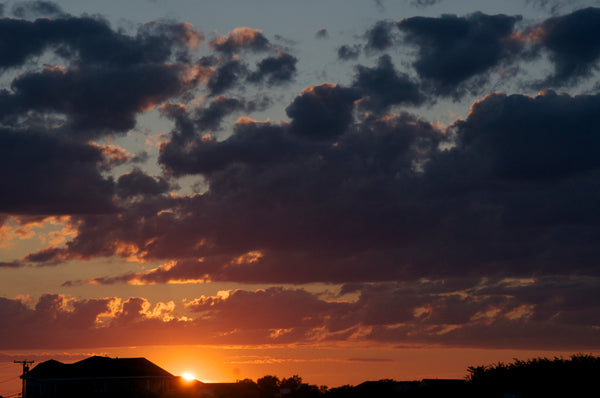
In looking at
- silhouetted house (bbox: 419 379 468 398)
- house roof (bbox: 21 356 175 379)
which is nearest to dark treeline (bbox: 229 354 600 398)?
silhouetted house (bbox: 419 379 468 398)

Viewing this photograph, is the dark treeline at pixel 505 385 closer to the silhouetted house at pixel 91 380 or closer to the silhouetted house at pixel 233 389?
the silhouetted house at pixel 233 389

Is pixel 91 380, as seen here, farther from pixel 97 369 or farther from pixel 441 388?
pixel 441 388

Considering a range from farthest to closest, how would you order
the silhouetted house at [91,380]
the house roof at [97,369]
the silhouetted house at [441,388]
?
the silhouetted house at [441,388] < the house roof at [97,369] < the silhouetted house at [91,380]

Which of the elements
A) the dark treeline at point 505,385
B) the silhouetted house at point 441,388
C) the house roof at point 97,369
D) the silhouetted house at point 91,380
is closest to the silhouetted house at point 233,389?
the dark treeline at point 505,385

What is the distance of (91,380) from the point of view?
419ft

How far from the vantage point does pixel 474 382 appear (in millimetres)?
132125

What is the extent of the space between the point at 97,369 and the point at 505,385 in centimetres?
6504

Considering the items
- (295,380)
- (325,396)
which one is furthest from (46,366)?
(295,380)

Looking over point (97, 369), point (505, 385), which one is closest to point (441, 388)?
point (505, 385)

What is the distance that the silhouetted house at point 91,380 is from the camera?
417 feet

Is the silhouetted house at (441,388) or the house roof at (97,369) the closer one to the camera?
the house roof at (97,369)

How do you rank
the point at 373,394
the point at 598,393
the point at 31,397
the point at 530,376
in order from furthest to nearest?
the point at 373,394
the point at 31,397
the point at 530,376
the point at 598,393

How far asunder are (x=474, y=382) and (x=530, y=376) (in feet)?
42.6

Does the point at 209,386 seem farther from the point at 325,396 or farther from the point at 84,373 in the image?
the point at 84,373
